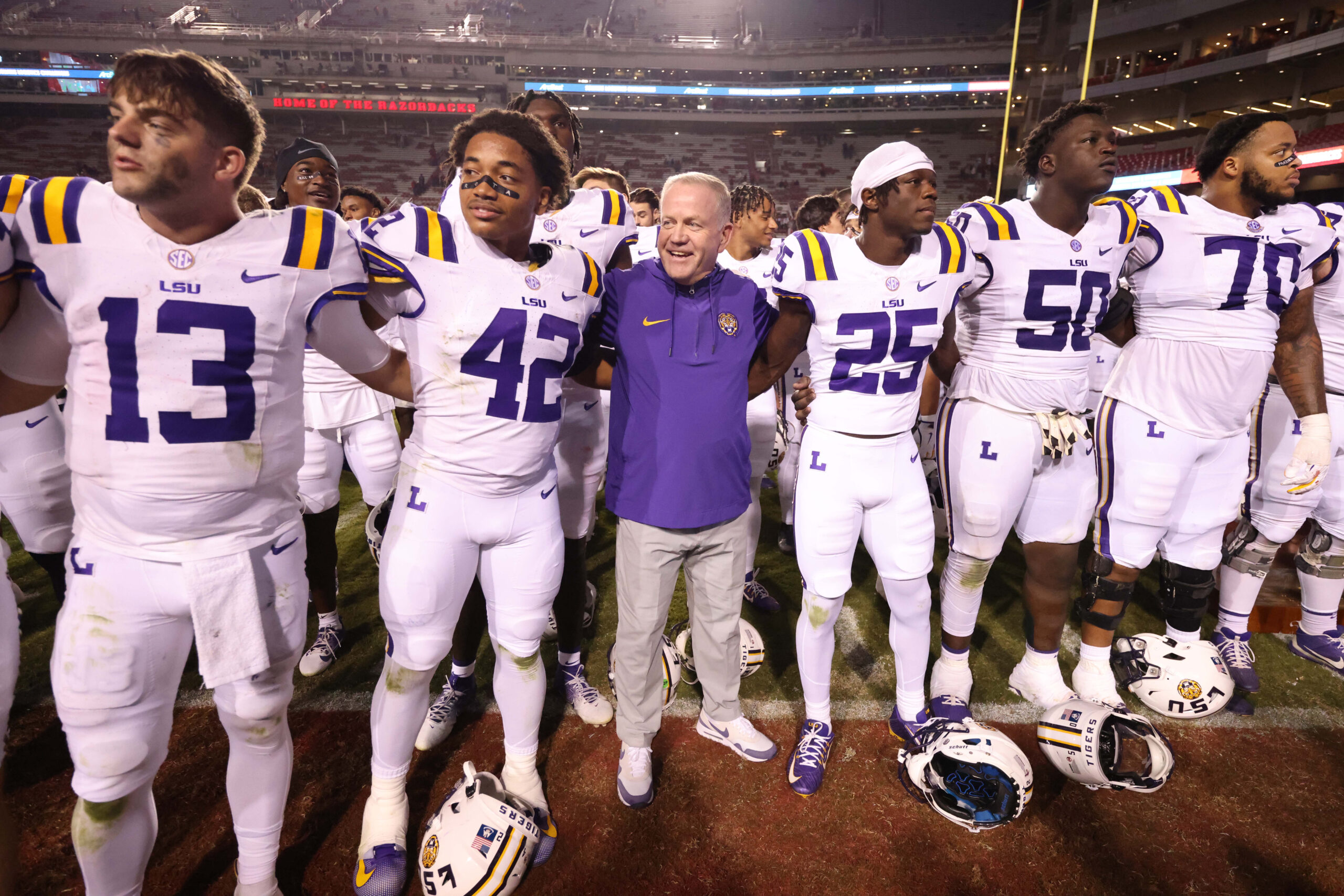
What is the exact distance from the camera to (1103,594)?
3174mm

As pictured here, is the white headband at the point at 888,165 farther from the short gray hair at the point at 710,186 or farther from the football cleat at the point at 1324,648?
the football cleat at the point at 1324,648

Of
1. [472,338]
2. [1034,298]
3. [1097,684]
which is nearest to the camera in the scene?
[472,338]

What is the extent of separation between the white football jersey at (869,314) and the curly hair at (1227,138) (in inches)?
63.0

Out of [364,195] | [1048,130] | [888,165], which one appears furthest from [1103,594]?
[364,195]

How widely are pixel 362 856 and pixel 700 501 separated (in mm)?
1654

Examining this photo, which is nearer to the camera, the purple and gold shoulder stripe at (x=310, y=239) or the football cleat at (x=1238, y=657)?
the purple and gold shoulder stripe at (x=310, y=239)

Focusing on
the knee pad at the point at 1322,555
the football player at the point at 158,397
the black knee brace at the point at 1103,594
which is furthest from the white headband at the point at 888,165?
the knee pad at the point at 1322,555

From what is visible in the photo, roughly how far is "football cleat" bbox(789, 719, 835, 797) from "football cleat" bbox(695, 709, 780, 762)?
112 millimetres

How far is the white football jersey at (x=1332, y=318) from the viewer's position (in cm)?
343

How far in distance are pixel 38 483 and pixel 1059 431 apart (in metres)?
4.72

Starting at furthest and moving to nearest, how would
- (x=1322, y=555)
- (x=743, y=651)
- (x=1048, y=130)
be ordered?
(x=1322, y=555) < (x=743, y=651) < (x=1048, y=130)

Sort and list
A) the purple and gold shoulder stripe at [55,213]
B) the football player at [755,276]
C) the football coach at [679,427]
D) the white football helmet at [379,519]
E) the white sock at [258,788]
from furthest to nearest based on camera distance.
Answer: the football player at [755,276] < the white football helmet at [379,519] < the football coach at [679,427] < the white sock at [258,788] < the purple and gold shoulder stripe at [55,213]

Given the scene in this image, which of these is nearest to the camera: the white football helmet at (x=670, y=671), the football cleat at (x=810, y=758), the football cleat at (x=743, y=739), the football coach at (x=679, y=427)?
the football coach at (x=679, y=427)

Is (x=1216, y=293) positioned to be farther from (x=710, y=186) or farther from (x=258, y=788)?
(x=258, y=788)
